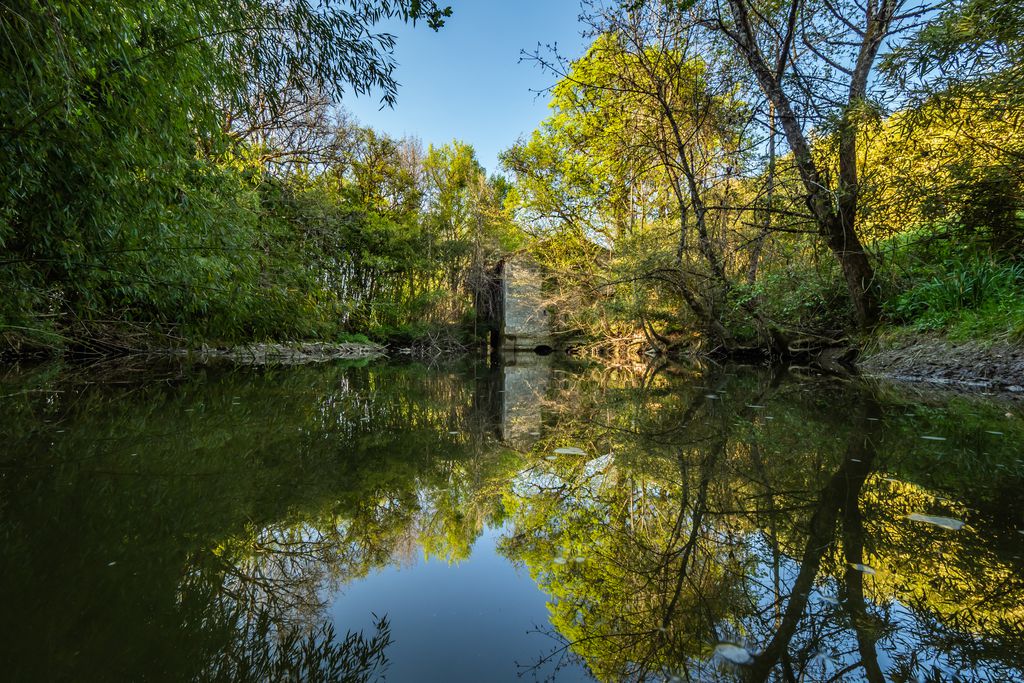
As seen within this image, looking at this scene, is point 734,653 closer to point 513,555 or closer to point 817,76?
point 513,555

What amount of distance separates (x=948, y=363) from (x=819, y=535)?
5360mm

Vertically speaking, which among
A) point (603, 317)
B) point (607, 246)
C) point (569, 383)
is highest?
point (607, 246)

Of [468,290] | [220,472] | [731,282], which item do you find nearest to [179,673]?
[220,472]

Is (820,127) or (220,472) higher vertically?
(820,127)

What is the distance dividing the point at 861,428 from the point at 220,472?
3.13m

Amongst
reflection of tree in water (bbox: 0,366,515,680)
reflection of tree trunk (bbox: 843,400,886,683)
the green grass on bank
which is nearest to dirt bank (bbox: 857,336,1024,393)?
the green grass on bank

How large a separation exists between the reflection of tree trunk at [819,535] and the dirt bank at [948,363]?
3.53m

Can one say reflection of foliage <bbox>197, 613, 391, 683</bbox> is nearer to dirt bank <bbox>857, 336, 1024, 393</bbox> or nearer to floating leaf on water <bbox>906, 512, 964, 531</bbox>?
floating leaf on water <bbox>906, 512, 964, 531</bbox>

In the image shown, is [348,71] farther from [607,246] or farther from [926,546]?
[607,246]

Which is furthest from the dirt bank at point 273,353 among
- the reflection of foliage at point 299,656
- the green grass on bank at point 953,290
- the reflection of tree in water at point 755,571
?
the green grass on bank at point 953,290

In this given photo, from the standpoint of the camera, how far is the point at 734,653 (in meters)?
0.88

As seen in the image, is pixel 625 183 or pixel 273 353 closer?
pixel 273 353

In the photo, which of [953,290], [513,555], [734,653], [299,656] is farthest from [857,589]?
[953,290]

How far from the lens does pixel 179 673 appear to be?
0.79m
